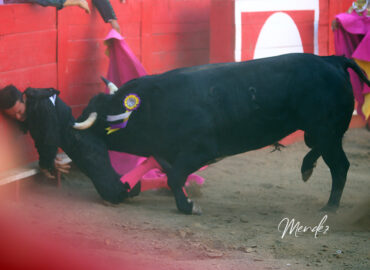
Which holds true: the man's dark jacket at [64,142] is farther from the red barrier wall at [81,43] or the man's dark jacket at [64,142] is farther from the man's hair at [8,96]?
the red barrier wall at [81,43]

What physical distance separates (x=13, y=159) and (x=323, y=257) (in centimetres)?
222

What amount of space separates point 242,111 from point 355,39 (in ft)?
6.11

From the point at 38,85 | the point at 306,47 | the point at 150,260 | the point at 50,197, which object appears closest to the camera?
the point at 150,260

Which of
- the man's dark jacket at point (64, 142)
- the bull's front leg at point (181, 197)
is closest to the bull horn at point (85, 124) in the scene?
the man's dark jacket at point (64, 142)

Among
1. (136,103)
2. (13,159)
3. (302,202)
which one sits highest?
(136,103)

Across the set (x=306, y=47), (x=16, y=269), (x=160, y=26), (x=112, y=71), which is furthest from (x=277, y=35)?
(x=16, y=269)

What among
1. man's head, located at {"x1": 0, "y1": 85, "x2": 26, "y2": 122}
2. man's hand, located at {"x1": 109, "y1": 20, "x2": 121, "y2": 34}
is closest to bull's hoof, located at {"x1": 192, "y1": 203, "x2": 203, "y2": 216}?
man's head, located at {"x1": 0, "y1": 85, "x2": 26, "y2": 122}

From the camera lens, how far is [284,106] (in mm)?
4246

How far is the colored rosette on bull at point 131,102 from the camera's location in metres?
4.36

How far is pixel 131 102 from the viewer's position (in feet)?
14.3

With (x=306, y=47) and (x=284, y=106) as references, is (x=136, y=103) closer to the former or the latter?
(x=284, y=106)

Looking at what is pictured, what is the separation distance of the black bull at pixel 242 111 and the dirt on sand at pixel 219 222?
10.8 inches

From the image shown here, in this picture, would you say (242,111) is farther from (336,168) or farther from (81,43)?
(81,43)
